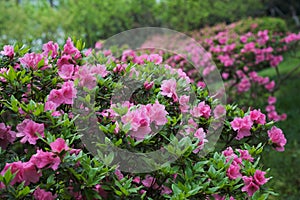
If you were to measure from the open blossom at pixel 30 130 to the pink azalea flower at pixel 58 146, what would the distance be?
142mm

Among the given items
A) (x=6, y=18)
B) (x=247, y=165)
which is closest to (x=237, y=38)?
(x=247, y=165)

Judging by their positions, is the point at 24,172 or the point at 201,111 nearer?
the point at 24,172

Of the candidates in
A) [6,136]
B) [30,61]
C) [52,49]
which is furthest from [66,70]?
[6,136]

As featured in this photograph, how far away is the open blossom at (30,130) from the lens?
1.48 metres

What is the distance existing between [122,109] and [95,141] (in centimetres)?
16

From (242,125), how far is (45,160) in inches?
36.7

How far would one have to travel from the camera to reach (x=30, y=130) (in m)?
1.49

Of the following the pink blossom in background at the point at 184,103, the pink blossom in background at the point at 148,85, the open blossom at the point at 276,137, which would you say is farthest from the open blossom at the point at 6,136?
the open blossom at the point at 276,137

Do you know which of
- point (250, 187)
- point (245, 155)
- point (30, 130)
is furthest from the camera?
point (245, 155)

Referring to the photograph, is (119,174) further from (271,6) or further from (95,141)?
(271,6)

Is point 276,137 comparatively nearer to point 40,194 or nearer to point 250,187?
point 250,187

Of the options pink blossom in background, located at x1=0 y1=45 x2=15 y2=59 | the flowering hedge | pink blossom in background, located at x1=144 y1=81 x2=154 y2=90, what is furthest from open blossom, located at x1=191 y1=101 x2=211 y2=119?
pink blossom in background, located at x1=0 y1=45 x2=15 y2=59

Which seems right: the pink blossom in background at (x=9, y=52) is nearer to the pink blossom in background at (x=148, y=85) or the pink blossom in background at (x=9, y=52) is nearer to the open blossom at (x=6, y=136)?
the open blossom at (x=6, y=136)

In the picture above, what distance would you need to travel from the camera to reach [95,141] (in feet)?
5.25
